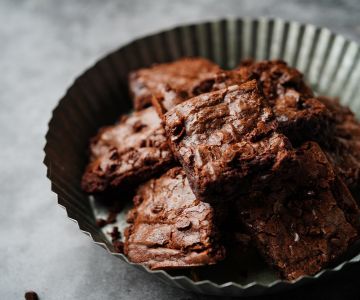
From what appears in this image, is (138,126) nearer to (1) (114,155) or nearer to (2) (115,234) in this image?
(1) (114,155)

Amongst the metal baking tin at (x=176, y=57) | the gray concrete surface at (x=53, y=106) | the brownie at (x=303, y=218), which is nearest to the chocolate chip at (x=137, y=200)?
the metal baking tin at (x=176, y=57)

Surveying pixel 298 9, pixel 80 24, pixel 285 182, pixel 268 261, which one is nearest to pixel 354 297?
pixel 268 261

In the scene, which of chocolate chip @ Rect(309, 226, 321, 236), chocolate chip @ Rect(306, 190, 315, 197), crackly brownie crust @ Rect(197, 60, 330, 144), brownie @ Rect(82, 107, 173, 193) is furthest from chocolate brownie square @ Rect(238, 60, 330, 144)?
brownie @ Rect(82, 107, 173, 193)

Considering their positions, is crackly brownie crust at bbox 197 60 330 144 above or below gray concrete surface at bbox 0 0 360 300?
above

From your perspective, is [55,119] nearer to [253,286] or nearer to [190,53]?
[190,53]

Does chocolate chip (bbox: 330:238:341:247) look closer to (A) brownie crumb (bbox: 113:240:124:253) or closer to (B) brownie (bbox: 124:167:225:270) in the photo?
(B) brownie (bbox: 124:167:225:270)

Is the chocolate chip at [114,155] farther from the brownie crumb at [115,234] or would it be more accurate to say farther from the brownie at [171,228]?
the brownie crumb at [115,234]

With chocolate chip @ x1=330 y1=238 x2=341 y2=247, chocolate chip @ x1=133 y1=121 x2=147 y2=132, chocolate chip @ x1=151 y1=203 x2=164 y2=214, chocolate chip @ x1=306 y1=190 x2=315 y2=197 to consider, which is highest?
chocolate chip @ x1=306 y1=190 x2=315 y2=197

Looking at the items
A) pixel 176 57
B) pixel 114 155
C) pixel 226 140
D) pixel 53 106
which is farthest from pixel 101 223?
pixel 176 57
